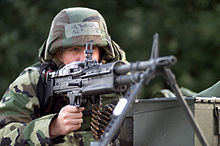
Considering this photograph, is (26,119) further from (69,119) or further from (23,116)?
(69,119)

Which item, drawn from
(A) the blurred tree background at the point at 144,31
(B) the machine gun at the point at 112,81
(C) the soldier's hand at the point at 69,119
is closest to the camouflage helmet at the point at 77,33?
(B) the machine gun at the point at 112,81

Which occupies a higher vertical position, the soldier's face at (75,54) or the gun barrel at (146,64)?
the soldier's face at (75,54)

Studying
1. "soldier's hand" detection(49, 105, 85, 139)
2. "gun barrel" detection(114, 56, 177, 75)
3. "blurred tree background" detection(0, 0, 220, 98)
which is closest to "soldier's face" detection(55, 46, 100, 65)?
"soldier's hand" detection(49, 105, 85, 139)

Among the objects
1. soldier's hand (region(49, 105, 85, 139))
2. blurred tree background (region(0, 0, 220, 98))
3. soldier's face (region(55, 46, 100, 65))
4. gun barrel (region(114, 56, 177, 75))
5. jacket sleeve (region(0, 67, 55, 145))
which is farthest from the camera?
blurred tree background (region(0, 0, 220, 98))

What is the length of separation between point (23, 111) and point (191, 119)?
4.36 ft

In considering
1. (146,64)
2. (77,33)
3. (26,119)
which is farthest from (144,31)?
(146,64)

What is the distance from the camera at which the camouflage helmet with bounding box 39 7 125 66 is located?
2820 millimetres

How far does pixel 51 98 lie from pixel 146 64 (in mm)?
1190

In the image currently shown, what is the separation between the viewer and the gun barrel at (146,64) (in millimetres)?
1691

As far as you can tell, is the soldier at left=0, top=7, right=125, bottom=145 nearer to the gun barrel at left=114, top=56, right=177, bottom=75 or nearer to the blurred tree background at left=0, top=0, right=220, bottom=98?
the gun barrel at left=114, top=56, right=177, bottom=75

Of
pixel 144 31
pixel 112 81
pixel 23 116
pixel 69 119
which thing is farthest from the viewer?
pixel 144 31

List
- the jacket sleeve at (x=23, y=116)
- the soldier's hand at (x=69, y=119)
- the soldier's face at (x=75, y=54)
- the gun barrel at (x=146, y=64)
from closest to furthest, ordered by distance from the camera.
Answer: the gun barrel at (x=146, y=64), the soldier's hand at (x=69, y=119), the jacket sleeve at (x=23, y=116), the soldier's face at (x=75, y=54)

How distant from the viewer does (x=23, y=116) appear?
277 cm

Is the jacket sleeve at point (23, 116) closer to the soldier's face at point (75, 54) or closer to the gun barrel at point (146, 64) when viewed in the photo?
the soldier's face at point (75, 54)
